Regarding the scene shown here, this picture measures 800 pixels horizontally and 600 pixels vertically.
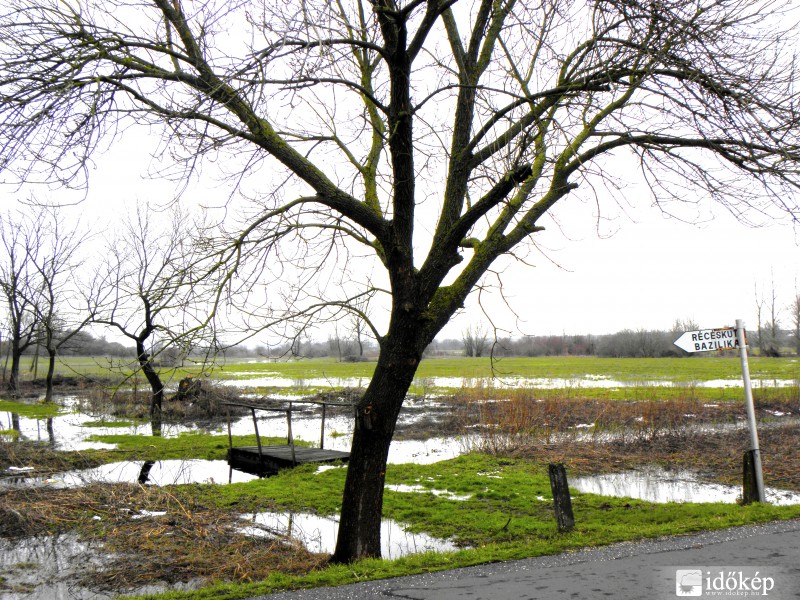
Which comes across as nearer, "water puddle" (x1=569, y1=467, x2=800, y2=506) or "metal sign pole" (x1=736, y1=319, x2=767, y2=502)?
"metal sign pole" (x1=736, y1=319, x2=767, y2=502)

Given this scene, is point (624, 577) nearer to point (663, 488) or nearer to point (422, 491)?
point (422, 491)

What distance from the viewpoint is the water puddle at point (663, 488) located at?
36.6ft

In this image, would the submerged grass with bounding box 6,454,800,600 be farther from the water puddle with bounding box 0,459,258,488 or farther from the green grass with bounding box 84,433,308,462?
the green grass with bounding box 84,433,308,462

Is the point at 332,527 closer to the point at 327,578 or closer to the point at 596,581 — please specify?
the point at 327,578

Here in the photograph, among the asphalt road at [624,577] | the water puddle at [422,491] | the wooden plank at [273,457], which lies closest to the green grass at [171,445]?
the wooden plank at [273,457]

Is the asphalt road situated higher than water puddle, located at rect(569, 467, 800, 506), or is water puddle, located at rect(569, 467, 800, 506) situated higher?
the asphalt road

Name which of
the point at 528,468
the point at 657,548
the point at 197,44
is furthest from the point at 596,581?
the point at 528,468

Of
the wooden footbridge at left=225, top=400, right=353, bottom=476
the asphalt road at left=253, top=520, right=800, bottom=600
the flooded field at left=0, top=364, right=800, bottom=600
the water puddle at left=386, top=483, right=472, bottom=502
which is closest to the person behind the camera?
the asphalt road at left=253, top=520, right=800, bottom=600

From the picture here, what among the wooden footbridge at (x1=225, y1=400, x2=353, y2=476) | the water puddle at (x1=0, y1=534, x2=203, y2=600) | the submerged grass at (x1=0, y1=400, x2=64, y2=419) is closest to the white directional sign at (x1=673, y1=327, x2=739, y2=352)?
the water puddle at (x1=0, y1=534, x2=203, y2=600)

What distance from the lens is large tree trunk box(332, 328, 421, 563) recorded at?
707 cm

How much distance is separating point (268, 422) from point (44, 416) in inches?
336

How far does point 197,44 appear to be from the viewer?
5.73 metres

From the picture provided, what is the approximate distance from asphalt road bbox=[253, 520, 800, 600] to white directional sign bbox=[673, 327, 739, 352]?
305 centimetres

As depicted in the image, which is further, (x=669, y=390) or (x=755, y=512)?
(x=669, y=390)
